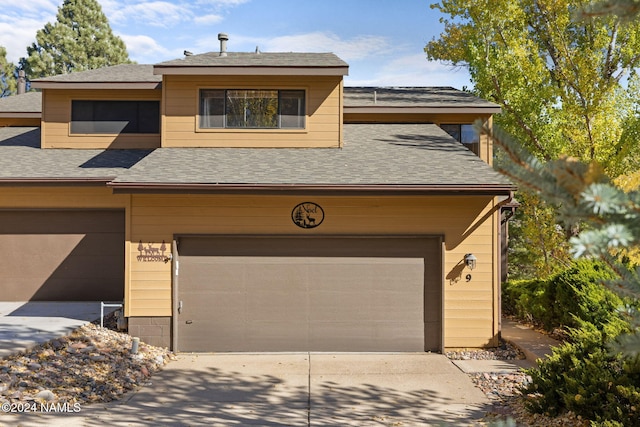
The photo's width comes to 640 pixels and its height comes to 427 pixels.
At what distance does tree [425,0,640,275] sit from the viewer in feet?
45.8

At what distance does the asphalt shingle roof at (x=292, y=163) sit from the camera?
9656mm

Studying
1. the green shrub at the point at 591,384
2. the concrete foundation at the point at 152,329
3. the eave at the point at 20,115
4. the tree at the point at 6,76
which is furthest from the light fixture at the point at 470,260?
the tree at the point at 6,76

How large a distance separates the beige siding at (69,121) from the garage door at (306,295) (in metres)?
4.91

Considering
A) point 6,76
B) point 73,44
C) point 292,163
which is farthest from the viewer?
point 6,76

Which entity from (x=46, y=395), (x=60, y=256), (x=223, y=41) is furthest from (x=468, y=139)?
(x=46, y=395)

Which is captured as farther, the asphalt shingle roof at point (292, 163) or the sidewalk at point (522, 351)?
the asphalt shingle roof at point (292, 163)

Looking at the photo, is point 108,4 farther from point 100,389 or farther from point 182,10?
point 100,389

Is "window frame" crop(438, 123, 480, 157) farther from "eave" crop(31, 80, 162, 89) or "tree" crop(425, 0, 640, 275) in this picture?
"eave" crop(31, 80, 162, 89)

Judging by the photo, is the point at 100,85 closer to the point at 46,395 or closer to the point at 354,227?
the point at 354,227

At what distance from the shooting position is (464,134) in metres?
14.1

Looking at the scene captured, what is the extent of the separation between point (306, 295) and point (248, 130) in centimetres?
419

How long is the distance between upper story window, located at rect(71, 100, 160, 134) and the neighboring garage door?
2.44 metres

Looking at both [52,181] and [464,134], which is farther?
[464,134]

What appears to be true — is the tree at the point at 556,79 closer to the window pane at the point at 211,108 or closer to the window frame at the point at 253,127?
the window frame at the point at 253,127
